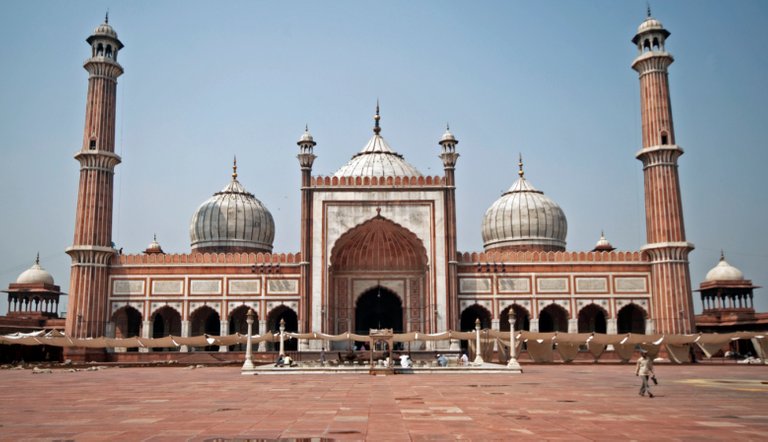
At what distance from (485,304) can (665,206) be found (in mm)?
8890

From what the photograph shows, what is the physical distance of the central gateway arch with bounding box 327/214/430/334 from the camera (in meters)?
32.6

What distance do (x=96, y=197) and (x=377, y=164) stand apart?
1298cm

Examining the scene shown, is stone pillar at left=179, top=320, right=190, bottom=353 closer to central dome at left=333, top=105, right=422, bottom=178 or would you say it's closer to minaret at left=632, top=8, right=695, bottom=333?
central dome at left=333, top=105, right=422, bottom=178

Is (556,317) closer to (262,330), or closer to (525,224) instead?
(525,224)

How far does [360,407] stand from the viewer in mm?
10227

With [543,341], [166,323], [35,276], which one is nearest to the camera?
[543,341]

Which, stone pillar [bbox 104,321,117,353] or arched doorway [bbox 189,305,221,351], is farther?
arched doorway [bbox 189,305,221,351]

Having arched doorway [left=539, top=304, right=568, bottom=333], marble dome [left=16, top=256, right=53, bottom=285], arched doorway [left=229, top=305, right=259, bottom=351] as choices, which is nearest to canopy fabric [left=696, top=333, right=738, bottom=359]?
arched doorway [left=539, top=304, right=568, bottom=333]

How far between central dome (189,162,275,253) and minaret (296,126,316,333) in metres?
8.41

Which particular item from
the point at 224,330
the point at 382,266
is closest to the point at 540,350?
the point at 382,266

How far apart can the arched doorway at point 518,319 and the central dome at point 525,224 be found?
228 inches

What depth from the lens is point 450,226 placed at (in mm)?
32031

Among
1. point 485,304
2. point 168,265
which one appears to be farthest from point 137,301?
point 485,304

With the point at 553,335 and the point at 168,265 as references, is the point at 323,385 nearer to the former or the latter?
the point at 553,335
